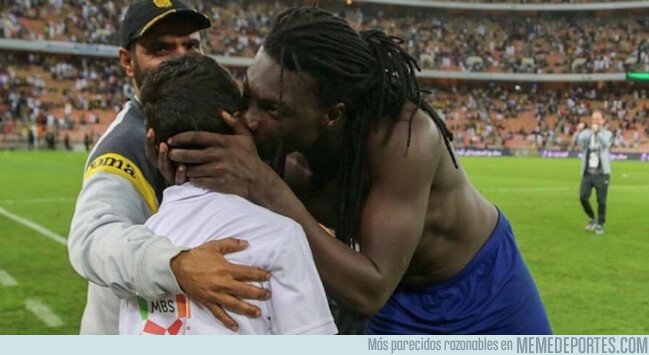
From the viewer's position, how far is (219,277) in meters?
1.74

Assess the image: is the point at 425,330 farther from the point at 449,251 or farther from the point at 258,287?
the point at 258,287

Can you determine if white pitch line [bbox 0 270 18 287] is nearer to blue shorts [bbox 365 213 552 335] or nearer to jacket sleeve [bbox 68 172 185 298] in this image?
blue shorts [bbox 365 213 552 335]

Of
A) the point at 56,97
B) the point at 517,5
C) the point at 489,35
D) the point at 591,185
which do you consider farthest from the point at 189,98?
the point at 489,35

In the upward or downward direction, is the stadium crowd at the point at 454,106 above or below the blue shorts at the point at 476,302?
below

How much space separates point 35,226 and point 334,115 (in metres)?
9.05

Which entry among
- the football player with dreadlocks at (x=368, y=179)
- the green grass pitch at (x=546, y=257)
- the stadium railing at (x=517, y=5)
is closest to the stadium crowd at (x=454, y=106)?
the stadium railing at (x=517, y=5)

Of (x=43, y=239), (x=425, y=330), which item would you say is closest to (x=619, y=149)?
(x=43, y=239)

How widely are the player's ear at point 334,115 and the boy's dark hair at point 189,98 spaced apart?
33cm

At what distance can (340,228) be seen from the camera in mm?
2512

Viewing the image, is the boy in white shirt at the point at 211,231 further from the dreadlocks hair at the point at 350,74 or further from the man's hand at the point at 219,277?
the dreadlocks hair at the point at 350,74

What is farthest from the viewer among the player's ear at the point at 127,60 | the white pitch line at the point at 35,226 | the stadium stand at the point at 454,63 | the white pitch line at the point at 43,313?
the stadium stand at the point at 454,63

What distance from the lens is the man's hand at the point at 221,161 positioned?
190cm

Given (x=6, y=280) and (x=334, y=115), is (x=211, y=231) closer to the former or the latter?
(x=334, y=115)

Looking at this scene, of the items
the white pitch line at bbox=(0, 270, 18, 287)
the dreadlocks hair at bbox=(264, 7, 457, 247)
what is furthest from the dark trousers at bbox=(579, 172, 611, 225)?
the dreadlocks hair at bbox=(264, 7, 457, 247)
